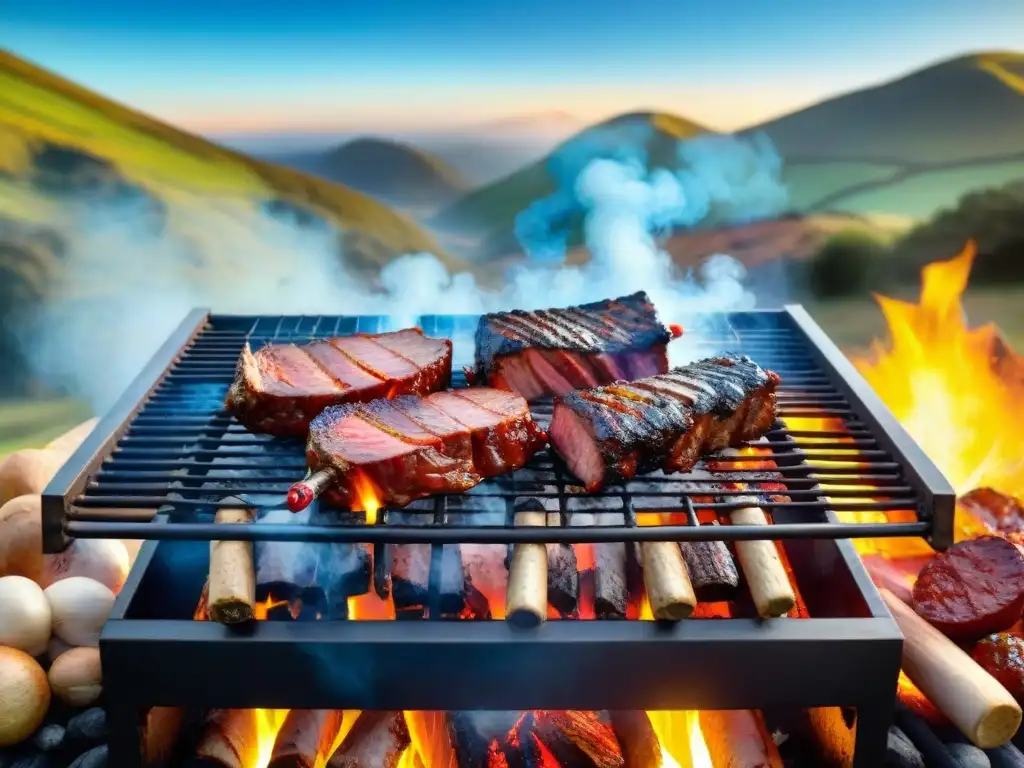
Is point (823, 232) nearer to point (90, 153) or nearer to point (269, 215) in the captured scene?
point (269, 215)

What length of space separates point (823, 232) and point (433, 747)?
251 inches

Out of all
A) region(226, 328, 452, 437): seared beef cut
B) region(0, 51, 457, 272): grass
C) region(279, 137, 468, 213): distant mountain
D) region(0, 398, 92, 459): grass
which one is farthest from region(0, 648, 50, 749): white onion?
region(279, 137, 468, 213): distant mountain

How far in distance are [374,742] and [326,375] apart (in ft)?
4.75

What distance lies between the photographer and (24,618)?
3.84 metres

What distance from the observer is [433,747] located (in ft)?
11.5

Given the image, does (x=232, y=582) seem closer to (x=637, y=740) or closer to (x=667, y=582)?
(x=667, y=582)

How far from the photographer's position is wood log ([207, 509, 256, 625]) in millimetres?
2863

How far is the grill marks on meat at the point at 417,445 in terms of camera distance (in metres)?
3.12

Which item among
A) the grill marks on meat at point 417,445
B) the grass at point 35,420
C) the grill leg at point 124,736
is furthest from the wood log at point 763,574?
the grass at point 35,420

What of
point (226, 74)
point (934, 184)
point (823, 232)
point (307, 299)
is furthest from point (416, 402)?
point (934, 184)

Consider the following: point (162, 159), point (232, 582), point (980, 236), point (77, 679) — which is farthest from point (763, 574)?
point (162, 159)

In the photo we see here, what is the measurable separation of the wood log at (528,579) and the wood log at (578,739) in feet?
1.95

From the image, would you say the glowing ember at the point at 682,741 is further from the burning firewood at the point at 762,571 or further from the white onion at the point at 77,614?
Result: the white onion at the point at 77,614

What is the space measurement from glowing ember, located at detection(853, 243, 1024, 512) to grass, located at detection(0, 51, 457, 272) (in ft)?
14.2
